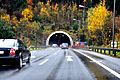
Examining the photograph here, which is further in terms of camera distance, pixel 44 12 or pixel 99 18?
pixel 44 12

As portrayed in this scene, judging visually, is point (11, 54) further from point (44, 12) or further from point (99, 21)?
point (44, 12)

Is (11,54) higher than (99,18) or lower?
lower

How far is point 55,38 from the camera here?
429 feet

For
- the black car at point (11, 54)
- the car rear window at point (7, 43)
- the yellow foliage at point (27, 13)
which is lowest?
the black car at point (11, 54)

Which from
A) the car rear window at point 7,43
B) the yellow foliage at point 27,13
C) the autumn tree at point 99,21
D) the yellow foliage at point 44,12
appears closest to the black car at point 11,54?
the car rear window at point 7,43

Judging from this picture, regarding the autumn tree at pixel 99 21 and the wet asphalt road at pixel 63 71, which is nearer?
the wet asphalt road at pixel 63 71

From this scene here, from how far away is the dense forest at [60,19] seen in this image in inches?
2511

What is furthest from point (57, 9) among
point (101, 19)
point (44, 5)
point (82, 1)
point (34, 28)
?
point (101, 19)

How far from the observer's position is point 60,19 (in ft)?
386

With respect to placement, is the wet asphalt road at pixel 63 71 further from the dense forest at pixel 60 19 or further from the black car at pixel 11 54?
the dense forest at pixel 60 19

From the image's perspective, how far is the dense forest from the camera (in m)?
63.8

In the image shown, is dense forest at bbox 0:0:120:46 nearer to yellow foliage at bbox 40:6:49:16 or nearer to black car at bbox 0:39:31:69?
yellow foliage at bbox 40:6:49:16

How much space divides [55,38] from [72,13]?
540 inches

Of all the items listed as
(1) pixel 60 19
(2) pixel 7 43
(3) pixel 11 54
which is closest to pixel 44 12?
(1) pixel 60 19
